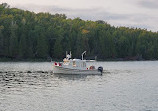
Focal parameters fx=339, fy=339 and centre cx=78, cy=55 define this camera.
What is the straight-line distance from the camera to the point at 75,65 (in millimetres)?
89000

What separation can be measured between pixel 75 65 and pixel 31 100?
1702 inches

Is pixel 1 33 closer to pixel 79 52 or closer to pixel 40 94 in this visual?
pixel 79 52

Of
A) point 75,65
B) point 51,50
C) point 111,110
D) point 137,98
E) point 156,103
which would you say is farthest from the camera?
point 51,50

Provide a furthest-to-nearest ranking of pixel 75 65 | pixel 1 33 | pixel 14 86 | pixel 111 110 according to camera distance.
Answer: pixel 1 33 < pixel 75 65 < pixel 14 86 < pixel 111 110

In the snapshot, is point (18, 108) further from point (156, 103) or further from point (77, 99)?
point (156, 103)

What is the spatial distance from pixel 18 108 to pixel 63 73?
158 feet

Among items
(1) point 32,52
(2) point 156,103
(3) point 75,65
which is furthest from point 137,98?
(1) point 32,52

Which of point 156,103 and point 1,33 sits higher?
point 1,33

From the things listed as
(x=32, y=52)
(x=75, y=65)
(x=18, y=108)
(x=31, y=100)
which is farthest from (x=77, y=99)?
(x=32, y=52)

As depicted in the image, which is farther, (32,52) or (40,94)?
(32,52)

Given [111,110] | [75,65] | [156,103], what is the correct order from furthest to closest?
[75,65], [156,103], [111,110]

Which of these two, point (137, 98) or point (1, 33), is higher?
point (1, 33)

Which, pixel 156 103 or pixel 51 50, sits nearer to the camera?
pixel 156 103

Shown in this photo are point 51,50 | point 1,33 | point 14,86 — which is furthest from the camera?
point 51,50
